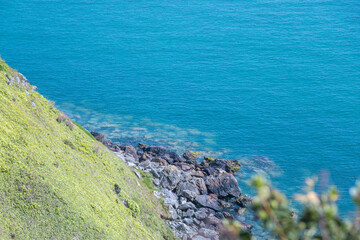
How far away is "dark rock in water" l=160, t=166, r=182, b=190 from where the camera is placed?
50.1 meters

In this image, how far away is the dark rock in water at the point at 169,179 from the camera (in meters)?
50.1

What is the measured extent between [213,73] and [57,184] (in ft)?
257

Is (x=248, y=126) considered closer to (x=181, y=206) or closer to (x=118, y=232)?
(x=181, y=206)

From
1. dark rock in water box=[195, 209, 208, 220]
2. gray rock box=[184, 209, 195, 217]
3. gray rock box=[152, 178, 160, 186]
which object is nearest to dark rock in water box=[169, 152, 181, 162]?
gray rock box=[152, 178, 160, 186]

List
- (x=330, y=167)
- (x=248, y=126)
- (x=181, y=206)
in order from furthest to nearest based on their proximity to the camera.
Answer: (x=248, y=126) < (x=330, y=167) < (x=181, y=206)

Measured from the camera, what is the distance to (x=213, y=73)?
105 metres

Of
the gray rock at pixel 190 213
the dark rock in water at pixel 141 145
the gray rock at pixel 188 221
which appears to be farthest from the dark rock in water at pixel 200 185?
the dark rock in water at pixel 141 145

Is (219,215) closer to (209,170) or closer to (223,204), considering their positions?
(223,204)

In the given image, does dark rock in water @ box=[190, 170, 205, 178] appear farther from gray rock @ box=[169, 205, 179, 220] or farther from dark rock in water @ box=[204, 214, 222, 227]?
gray rock @ box=[169, 205, 179, 220]

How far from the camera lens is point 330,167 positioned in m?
69.2

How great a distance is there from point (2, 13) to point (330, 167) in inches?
4671

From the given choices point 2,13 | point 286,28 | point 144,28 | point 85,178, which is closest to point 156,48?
point 144,28

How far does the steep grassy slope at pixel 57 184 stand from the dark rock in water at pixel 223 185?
12581 mm

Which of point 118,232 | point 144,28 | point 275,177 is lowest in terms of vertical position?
point 118,232
